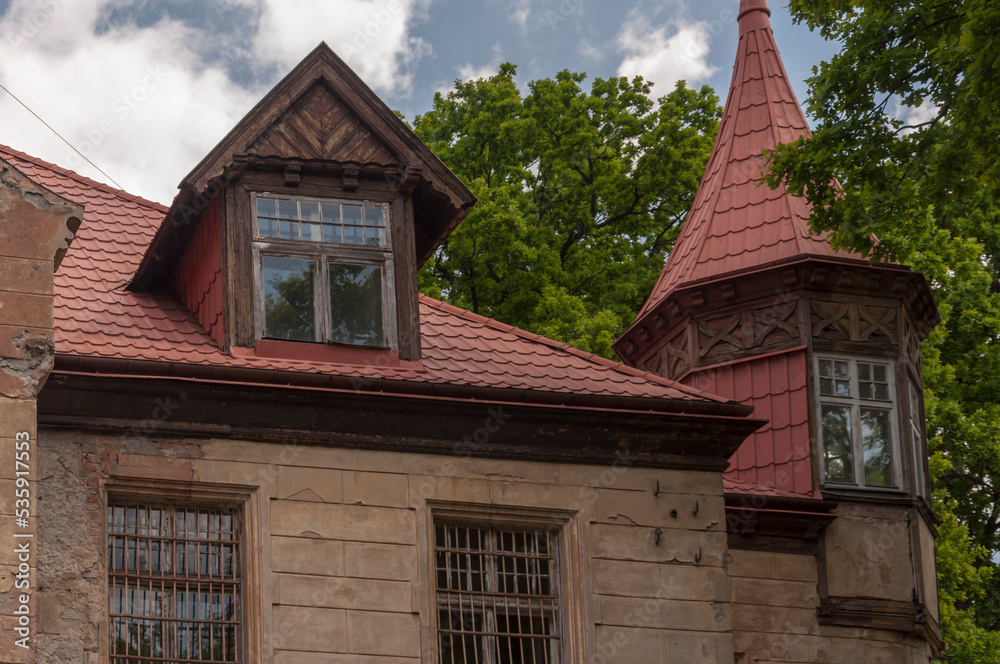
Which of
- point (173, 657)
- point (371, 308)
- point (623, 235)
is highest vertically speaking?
point (623, 235)

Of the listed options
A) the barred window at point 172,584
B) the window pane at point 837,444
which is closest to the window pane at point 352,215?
the barred window at point 172,584

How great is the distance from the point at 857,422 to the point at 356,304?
630cm

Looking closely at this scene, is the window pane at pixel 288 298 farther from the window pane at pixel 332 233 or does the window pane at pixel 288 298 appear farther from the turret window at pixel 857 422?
the turret window at pixel 857 422

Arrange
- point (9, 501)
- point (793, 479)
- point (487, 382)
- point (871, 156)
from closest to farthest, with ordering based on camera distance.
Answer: point (9, 501), point (487, 382), point (871, 156), point (793, 479)

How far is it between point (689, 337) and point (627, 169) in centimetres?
847

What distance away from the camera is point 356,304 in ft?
47.6

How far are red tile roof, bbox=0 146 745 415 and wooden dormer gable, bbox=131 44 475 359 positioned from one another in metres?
0.30

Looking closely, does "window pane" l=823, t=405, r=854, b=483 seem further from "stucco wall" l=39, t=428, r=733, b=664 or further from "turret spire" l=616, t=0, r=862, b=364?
"stucco wall" l=39, t=428, r=733, b=664

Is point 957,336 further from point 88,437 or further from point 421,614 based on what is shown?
point 88,437

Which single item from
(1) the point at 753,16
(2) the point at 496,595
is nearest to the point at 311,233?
(2) the point at 496,595

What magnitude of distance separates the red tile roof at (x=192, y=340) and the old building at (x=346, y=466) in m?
0.04

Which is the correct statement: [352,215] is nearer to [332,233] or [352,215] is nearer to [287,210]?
[332,233]

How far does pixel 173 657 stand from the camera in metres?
12.6

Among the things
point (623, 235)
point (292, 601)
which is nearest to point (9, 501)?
point (292, 601)
